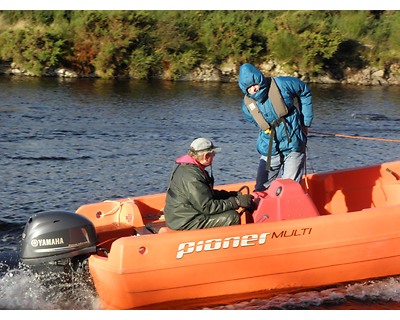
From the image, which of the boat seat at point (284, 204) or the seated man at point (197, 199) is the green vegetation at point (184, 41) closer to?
the boat seat at point (284, 204)

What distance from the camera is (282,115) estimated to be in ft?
26.7

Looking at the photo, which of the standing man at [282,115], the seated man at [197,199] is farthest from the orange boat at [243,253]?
the standing man at [282,115]

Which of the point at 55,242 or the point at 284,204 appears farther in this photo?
the point at 284,204

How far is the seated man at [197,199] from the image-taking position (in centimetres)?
733

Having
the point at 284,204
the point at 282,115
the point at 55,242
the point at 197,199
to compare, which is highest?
the point at 282,115

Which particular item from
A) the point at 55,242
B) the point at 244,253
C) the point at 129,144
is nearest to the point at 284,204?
the point at 244,253

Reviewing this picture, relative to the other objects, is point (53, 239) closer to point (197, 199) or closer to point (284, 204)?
point (197, 199)

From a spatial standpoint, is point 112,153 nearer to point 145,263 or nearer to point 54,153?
point 54,153

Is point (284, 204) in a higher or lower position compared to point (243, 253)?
higher

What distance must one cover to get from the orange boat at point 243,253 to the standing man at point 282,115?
40cm

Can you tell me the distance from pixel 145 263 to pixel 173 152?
7894 mm

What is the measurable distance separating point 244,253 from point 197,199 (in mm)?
671

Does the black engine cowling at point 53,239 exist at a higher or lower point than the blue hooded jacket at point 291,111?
lower

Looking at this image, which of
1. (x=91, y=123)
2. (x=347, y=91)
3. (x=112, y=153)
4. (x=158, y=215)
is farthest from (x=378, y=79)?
(x=158, y=215)
